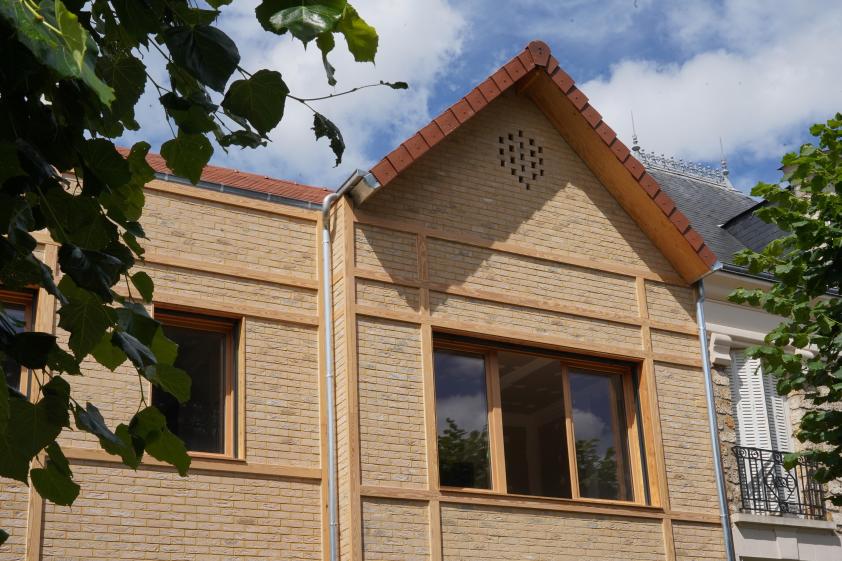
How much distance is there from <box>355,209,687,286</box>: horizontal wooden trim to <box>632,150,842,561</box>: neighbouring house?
843 mm

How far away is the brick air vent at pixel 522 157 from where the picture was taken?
50.1 ft

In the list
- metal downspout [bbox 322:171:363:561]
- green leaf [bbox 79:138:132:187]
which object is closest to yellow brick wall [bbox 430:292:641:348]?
metal downspout [bbox 322:171:363:561]

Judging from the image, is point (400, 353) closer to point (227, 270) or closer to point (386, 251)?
point (386, 251)

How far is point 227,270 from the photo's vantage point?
13297 mm

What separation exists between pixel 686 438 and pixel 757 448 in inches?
52.6

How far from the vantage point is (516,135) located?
50.8 feet

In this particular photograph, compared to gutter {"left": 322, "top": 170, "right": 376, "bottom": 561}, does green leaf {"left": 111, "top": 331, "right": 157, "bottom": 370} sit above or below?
below

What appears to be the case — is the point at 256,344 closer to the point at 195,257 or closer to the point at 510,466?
the point at 195,257

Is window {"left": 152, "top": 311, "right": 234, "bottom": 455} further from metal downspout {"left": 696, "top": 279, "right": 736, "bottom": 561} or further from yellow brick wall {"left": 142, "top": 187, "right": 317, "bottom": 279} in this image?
metal downspout {"left": 696, "top": 279, "right": 736, "bottom": 561}

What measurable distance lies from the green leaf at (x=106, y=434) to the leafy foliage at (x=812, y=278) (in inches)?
359

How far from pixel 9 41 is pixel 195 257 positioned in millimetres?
9884

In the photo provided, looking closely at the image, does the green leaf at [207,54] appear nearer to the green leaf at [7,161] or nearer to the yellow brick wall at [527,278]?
the green leaf at [7,161]

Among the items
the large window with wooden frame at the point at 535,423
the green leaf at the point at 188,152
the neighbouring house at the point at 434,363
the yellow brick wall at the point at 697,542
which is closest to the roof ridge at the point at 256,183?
the neighbouring house at the point at 434,363

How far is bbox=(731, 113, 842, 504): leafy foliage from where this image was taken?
472 inches
